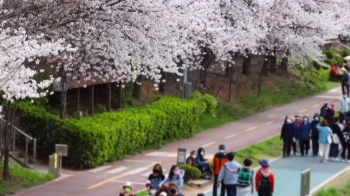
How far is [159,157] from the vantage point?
28.8 m

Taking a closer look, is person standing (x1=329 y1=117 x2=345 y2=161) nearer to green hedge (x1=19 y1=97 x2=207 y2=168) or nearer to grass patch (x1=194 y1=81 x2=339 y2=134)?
green hedge (x1=19 y1=97 x2=207 y2=168)

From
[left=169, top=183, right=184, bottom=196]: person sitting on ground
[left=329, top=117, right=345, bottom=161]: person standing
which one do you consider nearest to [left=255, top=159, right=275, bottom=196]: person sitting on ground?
[left=169, top=183, right=184, bottom=196]: person sitting on ground

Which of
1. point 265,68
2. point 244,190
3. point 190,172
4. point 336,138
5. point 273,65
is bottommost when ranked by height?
point 190,172

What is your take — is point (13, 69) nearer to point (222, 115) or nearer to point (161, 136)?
point (161, 136)

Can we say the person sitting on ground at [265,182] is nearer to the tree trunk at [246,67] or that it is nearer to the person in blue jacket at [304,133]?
the person in blue jacket at [304,133]

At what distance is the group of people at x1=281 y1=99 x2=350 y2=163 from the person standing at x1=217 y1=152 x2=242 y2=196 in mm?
8410

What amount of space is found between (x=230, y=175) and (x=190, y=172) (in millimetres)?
3983

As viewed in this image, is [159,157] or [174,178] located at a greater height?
[174,178]

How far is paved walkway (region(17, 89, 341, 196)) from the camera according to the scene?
915 inches

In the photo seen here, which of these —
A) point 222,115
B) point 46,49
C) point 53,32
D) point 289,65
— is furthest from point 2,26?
point 289,65

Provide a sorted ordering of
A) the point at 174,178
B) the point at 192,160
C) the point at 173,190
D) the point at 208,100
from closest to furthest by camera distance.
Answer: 1. the point at 173,190
2. the point at 174,178
3. the point at 192,160
4. the point at 208,100

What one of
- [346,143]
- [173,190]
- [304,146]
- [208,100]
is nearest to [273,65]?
[208,100]

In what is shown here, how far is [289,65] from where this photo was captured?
179 ft

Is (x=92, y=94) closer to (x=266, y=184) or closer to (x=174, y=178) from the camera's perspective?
(x=266, y=184)
